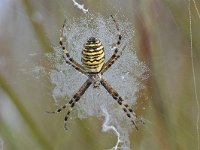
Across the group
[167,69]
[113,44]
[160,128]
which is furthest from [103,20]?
[160,128]

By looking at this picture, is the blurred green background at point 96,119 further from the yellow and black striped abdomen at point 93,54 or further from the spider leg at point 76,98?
the yellow and black striped abdomen at point 93,54

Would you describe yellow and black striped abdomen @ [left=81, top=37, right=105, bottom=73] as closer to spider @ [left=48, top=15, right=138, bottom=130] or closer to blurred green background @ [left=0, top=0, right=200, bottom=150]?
spider @ [left=48, top=15, right=138, bottom=130]

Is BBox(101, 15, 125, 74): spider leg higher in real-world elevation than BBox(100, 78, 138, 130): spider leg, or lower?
higher

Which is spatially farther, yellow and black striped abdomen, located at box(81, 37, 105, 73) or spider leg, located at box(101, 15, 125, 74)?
spider leg, located at box(101, 15, 125, 74)

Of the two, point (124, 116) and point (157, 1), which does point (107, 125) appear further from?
point (157, 1)

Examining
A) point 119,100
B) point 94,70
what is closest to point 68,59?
point 94,70

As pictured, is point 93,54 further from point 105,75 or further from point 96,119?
point 96,119

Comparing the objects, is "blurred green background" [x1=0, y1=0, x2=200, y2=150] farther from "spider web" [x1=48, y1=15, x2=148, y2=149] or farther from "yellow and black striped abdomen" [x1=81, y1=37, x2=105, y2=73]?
"yellow and black striped abdomen" [x1=81, y1=37, x2=105, y2=73]

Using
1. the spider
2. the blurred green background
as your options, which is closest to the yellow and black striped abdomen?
the spider
